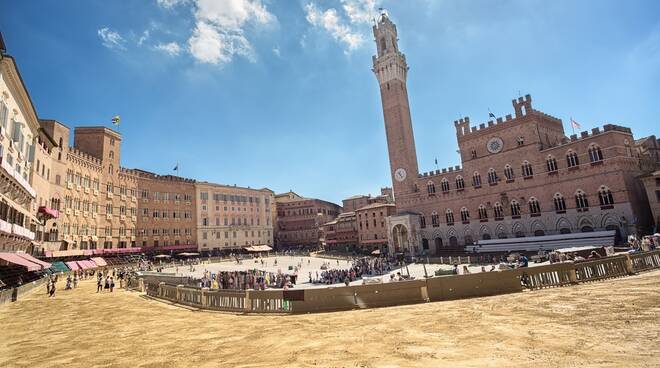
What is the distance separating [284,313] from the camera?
14.7 metres

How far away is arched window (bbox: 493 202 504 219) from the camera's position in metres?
44.8

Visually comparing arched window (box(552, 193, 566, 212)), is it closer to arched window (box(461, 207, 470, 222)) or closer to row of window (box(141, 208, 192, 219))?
arched window (box(461, 207, 470, 222))

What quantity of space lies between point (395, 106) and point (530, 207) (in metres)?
27.2

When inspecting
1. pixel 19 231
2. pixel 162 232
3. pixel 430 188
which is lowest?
pixel 19 231

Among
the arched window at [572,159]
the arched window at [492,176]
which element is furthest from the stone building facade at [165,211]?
the arched window at [572,159]

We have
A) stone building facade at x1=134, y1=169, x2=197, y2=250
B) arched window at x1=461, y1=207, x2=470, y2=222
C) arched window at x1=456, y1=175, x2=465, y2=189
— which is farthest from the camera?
stone building facade at x1=134, y1=169, x2=197, y2=250

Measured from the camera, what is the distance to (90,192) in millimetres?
51875

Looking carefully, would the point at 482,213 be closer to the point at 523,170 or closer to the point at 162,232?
the point at 523,170

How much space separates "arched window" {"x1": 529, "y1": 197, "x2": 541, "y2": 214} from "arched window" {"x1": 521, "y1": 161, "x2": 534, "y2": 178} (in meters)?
3.03

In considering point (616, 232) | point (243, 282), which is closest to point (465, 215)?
point (616, 232)

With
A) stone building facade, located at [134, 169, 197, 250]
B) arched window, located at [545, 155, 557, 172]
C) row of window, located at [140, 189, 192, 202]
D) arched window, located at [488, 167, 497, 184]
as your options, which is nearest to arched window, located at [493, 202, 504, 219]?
arched window, located at [488, 167, 497, 184]

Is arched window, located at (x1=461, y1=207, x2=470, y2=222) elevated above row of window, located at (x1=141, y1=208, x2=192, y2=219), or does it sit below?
below

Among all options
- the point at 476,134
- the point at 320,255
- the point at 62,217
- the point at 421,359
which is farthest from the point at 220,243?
the point at 421,359

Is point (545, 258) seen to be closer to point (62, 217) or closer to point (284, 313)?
point (284, 313)
